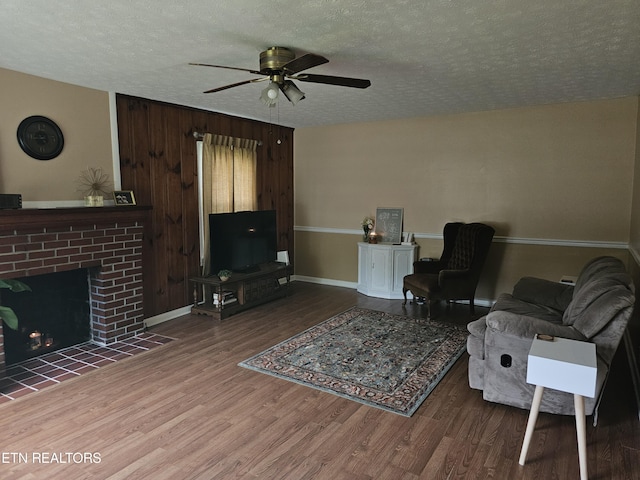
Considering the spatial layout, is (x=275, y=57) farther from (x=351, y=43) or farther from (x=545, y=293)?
(x=545, y=293)

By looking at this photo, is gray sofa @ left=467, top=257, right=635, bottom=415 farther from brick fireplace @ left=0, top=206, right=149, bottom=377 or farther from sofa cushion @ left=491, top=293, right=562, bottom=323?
brick fireplace @ left=0, top=206, right=149, bottom=377

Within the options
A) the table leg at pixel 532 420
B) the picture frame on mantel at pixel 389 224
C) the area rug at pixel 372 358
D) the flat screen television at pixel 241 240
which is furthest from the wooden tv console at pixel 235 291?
the table leg at pixel 532 420

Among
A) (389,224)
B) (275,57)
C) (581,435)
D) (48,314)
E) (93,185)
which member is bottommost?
(581,435)

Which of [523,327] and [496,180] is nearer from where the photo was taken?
[523,327]

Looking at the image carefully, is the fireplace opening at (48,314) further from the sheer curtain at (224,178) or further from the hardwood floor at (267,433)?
the sheer curtain at (224,178)

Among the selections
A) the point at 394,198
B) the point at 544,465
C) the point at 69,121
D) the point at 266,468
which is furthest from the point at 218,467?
the point at 394,198

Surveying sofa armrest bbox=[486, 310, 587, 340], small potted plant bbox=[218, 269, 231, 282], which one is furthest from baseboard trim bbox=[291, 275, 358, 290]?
sofa armrest bbox=[486, 310, 587, 340]

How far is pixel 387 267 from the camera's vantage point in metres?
5.77

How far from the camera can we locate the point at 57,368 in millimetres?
3471

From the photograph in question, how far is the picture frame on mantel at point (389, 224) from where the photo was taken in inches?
234

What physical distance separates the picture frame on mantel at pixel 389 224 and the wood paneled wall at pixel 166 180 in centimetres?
240

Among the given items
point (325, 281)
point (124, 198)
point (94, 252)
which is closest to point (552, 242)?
point (325, 281)

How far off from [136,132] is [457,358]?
389 centimetres

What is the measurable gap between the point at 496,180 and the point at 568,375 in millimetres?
3565
